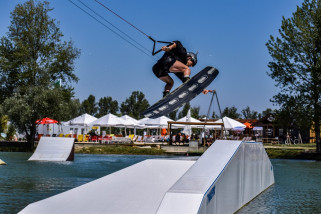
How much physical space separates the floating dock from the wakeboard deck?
3.03m

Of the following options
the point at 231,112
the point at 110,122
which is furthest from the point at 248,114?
the point at 110,122

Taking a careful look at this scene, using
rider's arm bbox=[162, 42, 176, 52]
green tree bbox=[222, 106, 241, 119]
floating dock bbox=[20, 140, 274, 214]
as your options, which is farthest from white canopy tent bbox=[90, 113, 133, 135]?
green tree bbox=[222, 106, 241, 119]

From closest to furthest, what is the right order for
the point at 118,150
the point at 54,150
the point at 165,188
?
the point at 165,188 → the point at 54,150 → the point at 118,150

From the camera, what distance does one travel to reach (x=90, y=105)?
4498 inches

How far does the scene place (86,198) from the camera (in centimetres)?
679

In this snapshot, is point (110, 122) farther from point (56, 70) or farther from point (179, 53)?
point (179, 53)

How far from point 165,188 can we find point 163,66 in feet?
13.3

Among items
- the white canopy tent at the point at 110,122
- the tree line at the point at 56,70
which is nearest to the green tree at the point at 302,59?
Result: the tree line at the point at 56,70

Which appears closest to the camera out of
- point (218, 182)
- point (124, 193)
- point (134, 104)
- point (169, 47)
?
point (218, 182)

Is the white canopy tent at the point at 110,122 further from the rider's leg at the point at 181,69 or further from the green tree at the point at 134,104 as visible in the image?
the green tree at the point at 134,104

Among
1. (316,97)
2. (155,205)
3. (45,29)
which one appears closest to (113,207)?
(155,205)

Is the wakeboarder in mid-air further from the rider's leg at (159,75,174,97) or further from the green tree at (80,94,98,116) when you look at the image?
the green tree at (80,94,98,116)

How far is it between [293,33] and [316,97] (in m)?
5.31

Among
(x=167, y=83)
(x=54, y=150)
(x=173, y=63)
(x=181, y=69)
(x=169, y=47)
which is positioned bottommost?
(x=54, y=150)
